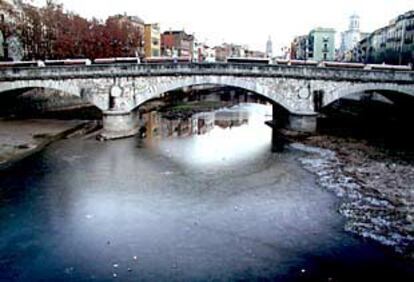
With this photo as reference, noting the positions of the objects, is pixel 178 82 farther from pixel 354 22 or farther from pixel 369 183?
pixel 354 22

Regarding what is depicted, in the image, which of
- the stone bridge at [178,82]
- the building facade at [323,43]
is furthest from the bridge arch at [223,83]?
the building facade at [323,43]

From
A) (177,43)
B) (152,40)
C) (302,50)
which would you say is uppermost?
(177,43)

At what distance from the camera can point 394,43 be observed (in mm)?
82688

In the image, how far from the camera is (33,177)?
73.0ft

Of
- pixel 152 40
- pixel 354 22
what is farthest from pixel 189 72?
pixel 354 22

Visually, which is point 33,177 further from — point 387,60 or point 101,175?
point 387,60

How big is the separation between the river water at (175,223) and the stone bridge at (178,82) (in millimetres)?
8401

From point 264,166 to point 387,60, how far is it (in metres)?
71.9

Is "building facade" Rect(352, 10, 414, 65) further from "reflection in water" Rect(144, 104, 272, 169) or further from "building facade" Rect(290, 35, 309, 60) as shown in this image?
"reflection in water" Rect(144, 104, 272, 169)

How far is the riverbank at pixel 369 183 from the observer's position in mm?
15594

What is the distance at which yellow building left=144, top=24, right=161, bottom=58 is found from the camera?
9709 centimetres

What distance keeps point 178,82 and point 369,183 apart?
756 inches

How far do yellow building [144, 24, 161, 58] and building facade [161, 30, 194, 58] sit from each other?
7562 mm

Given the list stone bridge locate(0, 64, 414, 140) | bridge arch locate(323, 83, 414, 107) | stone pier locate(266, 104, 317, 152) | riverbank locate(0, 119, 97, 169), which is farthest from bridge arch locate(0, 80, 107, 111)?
bridge arch locate(323, 83, 414, 107)
